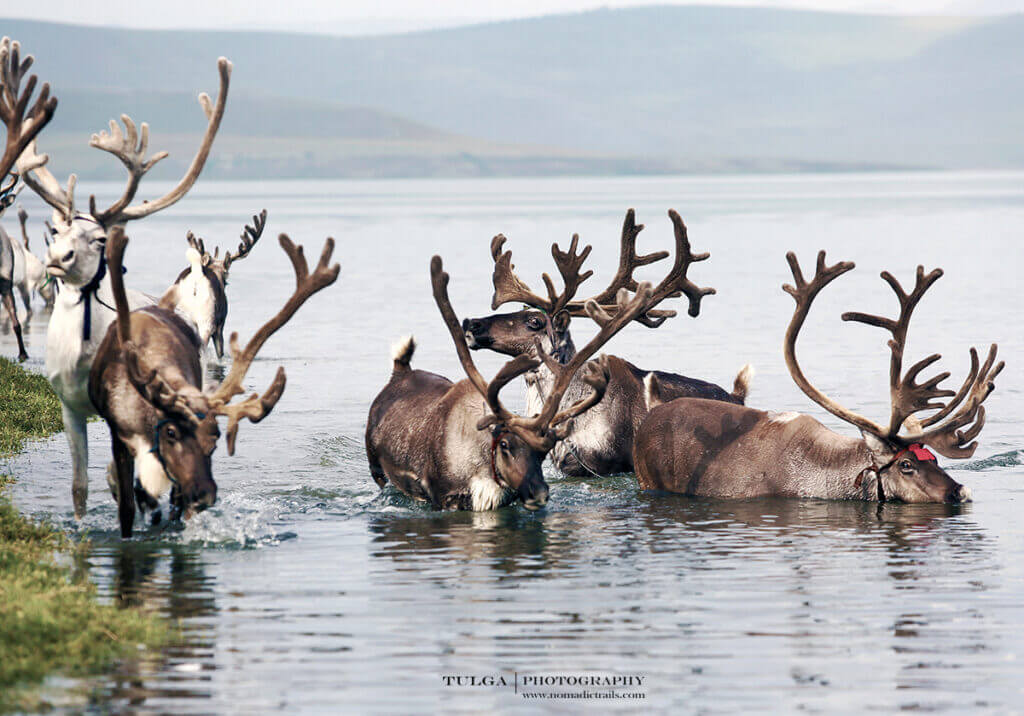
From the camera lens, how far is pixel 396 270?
143 feet

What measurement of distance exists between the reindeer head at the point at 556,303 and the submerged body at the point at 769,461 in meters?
1.33

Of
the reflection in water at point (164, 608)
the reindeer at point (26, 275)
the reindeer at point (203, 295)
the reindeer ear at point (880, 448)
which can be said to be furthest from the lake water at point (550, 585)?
the reindeer at point (26, 275)

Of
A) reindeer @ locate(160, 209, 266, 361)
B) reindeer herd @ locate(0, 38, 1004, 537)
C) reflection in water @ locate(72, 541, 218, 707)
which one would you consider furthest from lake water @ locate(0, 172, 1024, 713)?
reindeer @ locate(160, 209, 266, 361)

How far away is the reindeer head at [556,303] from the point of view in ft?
47.1

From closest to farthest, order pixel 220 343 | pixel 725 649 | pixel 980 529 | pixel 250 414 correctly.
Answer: pixel 725 649 < pixel 250 414 < pixel 980 529 < pixel 220 343

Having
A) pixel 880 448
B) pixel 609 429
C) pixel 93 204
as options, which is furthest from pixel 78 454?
A: pixel 880 448

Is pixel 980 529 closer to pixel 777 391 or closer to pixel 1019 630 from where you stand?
pixel 1019 630

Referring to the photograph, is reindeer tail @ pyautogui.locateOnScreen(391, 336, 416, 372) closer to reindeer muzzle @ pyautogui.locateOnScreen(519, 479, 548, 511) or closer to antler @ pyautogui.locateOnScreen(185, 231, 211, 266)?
reindeer muzzle @ pyautogui.locateOnScreen(519, 479, 548, 511)

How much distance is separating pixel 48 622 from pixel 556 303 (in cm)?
690

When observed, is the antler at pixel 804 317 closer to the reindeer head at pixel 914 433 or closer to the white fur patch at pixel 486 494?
the reindeer head at pixel 914 433

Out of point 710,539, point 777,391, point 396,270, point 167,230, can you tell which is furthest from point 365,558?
point 167,230

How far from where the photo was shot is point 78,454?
37.6ft

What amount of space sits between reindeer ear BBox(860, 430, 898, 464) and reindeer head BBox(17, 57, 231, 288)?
220 inches

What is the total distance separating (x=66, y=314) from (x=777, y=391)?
33.1 feet
